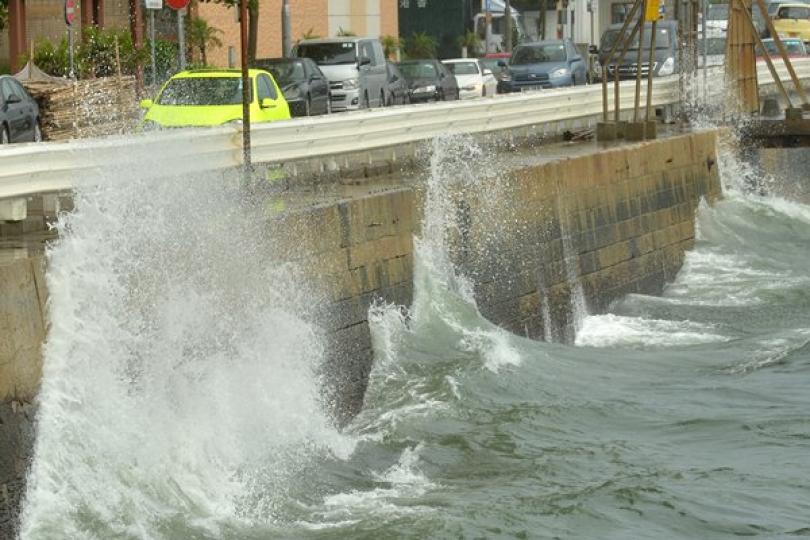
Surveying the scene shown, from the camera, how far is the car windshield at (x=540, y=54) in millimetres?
42500

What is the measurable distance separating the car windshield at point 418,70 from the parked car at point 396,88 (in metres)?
1.93

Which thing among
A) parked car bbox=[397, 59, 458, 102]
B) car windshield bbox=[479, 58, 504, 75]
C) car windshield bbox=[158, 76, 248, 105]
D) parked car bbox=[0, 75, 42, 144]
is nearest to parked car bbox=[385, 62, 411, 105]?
parked car bbox=[397, 59, 458, 102]

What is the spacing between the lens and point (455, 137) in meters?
21.0

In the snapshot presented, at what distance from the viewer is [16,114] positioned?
76.7 feet

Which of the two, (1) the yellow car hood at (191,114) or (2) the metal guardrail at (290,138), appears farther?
(1) the yellow car hood at (191,114)

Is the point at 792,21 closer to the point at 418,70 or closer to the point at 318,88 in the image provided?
the point at 418,70

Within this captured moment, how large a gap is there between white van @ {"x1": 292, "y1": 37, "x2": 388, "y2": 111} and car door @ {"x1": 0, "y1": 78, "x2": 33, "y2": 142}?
38.7ft

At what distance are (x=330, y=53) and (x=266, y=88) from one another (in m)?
12.9

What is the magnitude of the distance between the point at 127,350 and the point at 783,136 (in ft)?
58.2

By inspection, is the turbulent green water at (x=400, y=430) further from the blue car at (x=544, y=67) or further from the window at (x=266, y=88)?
the blue car at (x=544, y=67)

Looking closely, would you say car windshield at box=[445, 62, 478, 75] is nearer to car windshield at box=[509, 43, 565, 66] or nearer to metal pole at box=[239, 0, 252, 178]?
car windshield at box=[509, 43, 565, 66]

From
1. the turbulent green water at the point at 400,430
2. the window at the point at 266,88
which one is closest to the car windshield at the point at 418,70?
the window at the point at 266,88

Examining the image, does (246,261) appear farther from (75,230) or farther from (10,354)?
(10,354)

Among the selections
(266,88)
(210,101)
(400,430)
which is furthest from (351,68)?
(400,430)
